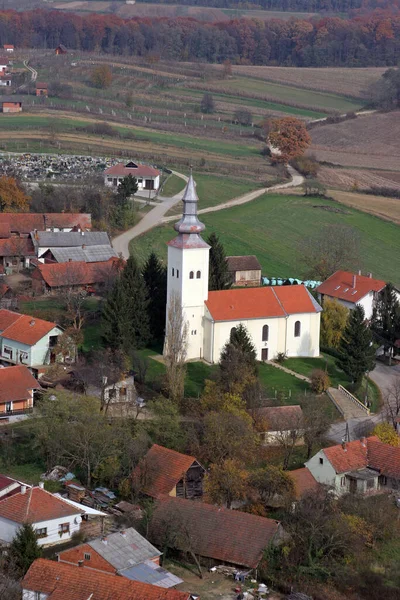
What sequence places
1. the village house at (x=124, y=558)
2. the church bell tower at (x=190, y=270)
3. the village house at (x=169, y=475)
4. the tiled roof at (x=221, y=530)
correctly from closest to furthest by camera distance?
the village house at (x=124, y=558) < the tiled roof at (x=221, y=530) < the village house at (x=169, y=475) < the church bell tower at (x=190, y=270)

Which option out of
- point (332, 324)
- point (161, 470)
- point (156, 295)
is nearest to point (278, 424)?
point (161, 470)

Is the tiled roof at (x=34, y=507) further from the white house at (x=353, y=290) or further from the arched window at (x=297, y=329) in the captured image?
the white house at (x=353, y=290)

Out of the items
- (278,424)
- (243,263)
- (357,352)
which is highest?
(243,263)

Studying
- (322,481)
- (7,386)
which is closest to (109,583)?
(322,481)

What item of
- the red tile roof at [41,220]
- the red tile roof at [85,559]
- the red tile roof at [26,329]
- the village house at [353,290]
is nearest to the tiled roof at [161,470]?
the red tile roof at [85,559]

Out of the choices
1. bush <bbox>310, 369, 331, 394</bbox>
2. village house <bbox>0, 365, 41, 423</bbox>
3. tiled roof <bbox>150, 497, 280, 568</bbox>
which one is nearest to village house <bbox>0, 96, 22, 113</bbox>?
village house <bbox>0, 365, 41, 423</bbox>

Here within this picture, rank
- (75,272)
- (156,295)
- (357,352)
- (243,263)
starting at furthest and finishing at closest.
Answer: (243,263) → (75,272) → (156,295) → (357,352)

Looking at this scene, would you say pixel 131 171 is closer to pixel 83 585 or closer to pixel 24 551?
pixel 24 551
